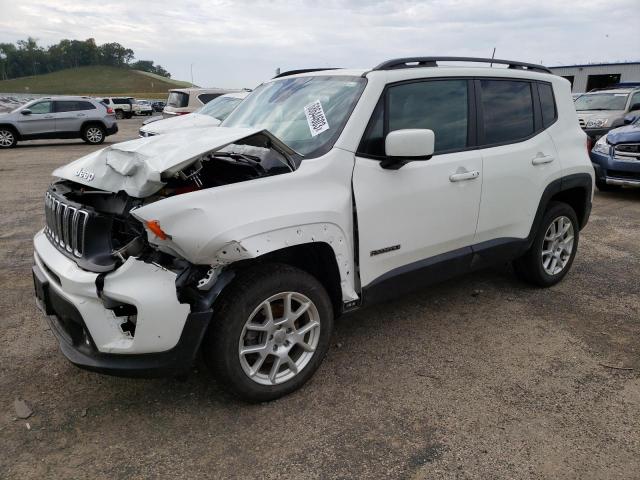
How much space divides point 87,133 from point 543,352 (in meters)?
18.3

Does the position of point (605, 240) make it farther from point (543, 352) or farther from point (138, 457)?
point (138, 457)

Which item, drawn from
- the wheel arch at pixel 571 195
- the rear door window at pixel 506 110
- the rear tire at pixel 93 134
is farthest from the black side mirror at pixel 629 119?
the rear tire at pixel 93 134

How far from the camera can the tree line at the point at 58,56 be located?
13112 cm

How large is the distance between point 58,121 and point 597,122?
54.9 ft

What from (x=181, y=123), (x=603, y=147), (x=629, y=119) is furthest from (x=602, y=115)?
(x=181, y=123)

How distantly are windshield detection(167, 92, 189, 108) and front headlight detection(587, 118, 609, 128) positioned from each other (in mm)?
10917

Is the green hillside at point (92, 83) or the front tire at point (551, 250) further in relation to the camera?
the green hillside at point (92, 83)

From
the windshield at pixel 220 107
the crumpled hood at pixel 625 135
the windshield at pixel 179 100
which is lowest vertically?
the crumpled hood at pixel 625 135

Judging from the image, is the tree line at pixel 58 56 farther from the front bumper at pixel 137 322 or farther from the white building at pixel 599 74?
the front bumper at pixel 137 322

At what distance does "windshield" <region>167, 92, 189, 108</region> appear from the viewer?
1496 centimetres

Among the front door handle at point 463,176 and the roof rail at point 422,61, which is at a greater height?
the roof rail at point 422,61

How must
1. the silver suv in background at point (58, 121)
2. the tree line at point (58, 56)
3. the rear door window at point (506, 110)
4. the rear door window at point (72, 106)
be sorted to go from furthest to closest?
the tree line at point (58, 56), the rear door window at point (72, 106), the silver suv in background at point (58, 121), the rear door window at point (506, 110)

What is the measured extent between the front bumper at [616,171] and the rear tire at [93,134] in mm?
16161

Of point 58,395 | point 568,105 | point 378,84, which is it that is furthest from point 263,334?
point 568,105
